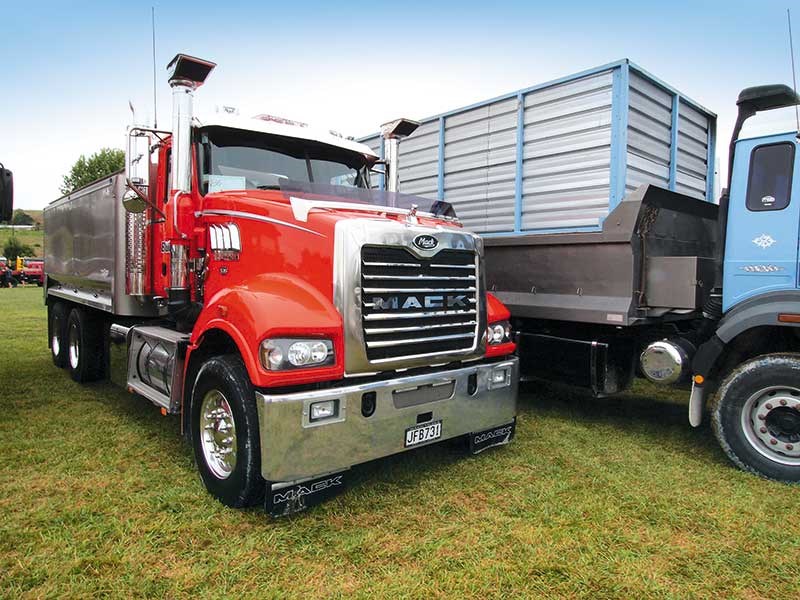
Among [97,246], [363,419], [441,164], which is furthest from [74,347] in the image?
[363,419]

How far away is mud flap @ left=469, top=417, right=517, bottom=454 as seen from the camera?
14.6 ft

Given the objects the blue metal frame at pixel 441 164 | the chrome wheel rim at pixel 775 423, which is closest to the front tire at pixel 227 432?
the chrome wheel rim at pixel 775 423

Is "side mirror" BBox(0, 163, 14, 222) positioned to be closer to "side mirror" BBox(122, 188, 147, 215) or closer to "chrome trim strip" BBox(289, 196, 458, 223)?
"side mirror" BBox(122, 188, 147, 215)

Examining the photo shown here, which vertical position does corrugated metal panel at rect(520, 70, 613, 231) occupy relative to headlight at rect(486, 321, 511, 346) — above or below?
above

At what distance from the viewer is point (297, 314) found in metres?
3.37

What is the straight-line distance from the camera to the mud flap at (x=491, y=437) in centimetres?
446

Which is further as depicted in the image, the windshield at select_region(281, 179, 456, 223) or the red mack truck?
the windshield at select_region(281, 179, 456, 223)

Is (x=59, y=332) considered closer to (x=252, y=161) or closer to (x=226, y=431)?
(x=252, y=161)

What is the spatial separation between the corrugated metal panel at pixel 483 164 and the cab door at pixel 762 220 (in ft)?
8.29

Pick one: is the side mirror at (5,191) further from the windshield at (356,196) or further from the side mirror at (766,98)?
the side mirror at (766,98)

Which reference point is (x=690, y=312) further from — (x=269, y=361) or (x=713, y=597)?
(x=269, y=361)

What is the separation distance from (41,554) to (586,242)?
452cm

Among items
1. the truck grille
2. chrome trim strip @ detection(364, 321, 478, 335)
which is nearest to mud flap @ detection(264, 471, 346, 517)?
the truck grille

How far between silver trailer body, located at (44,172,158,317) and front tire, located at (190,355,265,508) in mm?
2422
